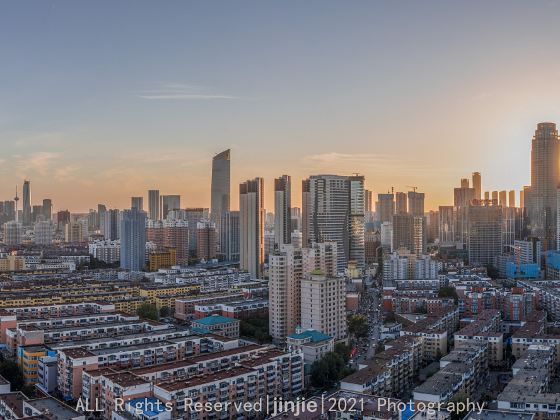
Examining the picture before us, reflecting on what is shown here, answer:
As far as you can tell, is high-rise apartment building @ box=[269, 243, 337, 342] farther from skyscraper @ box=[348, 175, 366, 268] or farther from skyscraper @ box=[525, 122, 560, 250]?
skyscraper @ box=[525, 122, 560, 250]

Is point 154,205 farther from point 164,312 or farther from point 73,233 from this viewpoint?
point 164,312

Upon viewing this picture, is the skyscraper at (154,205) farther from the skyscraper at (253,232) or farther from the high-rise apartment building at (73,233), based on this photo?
the skyscraper at (253,232)

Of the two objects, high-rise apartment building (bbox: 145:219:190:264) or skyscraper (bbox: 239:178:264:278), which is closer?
skyscraper (bbox: 239:178:264:278)

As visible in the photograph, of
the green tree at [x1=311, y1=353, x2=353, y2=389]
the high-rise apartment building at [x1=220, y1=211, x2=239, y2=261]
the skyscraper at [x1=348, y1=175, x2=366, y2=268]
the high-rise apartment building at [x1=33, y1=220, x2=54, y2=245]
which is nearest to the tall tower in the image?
the high-rise apartment building at [x1=33, y1=220, x2=54, y2=245]

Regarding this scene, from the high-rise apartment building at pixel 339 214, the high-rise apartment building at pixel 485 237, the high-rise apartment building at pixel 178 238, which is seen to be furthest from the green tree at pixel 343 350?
the high-rise apartment building at pixel 485 237

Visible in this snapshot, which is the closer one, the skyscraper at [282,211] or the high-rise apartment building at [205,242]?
the skyscraper at [282,211]
